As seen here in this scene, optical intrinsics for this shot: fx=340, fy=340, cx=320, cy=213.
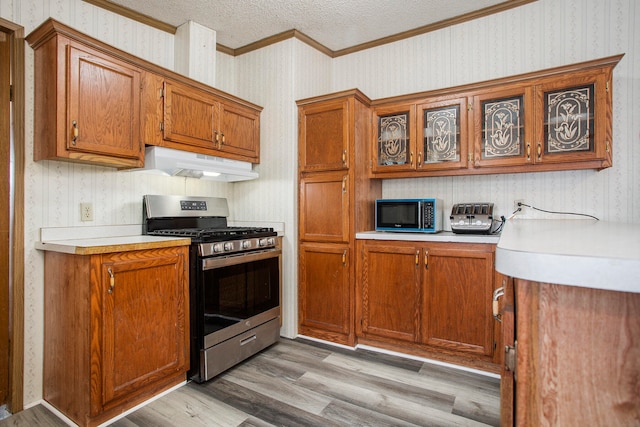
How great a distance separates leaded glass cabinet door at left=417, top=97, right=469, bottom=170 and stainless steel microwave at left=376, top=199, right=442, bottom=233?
0.32 m

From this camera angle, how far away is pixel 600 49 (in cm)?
252

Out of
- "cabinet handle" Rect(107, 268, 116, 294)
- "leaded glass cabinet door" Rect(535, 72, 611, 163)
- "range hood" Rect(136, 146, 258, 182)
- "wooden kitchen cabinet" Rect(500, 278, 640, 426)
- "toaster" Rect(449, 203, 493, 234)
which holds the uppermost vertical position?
"leaded glass cabinet door" Rect(535, 72, 611, 163)

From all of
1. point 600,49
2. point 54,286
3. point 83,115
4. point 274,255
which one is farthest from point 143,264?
point 600,49

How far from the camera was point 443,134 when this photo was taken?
2752 mm

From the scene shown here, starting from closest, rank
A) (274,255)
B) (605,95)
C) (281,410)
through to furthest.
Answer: (281,410), (605,95), (274,255)

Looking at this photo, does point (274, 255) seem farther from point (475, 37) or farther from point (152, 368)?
point (475, 37)

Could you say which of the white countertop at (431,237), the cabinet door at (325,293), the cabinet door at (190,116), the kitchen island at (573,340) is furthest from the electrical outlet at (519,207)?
the cabinet door at (190,116)

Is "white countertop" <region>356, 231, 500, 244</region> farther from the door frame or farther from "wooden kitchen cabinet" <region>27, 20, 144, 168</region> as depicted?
the door frame

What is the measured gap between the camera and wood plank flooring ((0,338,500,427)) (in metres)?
1.86

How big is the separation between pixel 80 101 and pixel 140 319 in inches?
51.5

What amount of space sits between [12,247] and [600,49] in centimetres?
415

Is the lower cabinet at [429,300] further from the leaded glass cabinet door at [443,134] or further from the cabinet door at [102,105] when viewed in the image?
the cabinet door at [102,105]

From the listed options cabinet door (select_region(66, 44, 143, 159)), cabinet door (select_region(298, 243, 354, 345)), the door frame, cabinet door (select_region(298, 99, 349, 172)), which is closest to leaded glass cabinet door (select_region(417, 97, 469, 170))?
cabinet door (select_region(298, 99, 349, 172))

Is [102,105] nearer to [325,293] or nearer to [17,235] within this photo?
[17,235]
